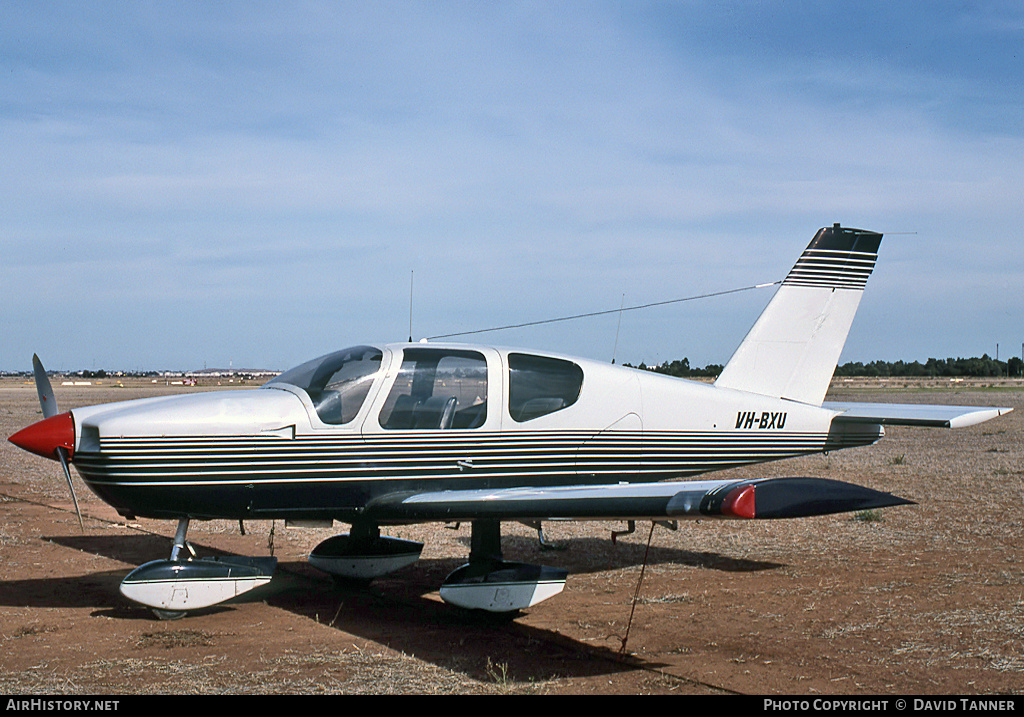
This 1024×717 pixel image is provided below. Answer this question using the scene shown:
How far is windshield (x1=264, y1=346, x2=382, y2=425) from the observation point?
7008mm

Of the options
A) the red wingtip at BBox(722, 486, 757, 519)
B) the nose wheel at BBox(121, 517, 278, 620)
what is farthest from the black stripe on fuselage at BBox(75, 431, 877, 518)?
the red wingtip at BBox(722, 486, 757, 519)

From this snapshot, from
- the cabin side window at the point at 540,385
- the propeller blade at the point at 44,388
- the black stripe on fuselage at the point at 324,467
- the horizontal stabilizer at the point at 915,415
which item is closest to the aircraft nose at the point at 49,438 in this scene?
the black stripe on fuselage at the point at 324,467

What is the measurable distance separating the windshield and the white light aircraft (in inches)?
0.6

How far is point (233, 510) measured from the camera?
22.6 feet

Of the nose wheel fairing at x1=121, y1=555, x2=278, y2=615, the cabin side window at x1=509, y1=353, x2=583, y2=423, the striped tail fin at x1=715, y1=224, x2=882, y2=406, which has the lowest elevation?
the nose wheel fairing at x1=121, y1=555, x2=278, y2=615

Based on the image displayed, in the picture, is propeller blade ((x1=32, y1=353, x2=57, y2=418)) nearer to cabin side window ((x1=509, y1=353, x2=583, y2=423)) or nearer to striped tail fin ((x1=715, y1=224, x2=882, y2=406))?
cabin side window ((x1=509, y1=353, x2=583, y2=423))

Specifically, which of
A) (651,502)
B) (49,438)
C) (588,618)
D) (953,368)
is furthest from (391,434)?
(953,368)

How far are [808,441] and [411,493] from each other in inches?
164

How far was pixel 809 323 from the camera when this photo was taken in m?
9.37

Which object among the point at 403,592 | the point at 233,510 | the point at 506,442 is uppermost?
the point at 506,442

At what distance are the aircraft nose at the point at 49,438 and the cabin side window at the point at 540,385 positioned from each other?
3434 millimetres
